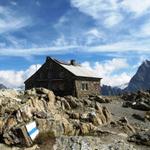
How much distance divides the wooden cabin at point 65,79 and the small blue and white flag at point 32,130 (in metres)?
41.5

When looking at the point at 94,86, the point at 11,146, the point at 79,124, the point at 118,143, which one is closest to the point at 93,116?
the point at 79,124

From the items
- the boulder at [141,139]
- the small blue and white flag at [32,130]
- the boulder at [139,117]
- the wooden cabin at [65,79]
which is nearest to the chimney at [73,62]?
the wooden cabin at [65,79]

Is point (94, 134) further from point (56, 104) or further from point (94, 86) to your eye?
point (94, 86)

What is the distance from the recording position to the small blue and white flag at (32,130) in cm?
3057

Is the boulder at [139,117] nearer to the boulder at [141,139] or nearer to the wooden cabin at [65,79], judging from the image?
the boulder at [141,139]

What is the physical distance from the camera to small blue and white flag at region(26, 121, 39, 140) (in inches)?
1203

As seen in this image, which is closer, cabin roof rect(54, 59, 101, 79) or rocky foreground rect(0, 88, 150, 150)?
rocky foreground rect(0, 88, 150, 150)

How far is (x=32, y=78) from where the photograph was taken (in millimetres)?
81188

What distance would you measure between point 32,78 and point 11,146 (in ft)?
171

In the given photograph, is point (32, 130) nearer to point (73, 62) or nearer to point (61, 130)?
point (61, 130)

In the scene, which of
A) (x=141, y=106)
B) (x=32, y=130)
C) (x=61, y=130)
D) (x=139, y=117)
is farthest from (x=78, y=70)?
(x=32, y=130)

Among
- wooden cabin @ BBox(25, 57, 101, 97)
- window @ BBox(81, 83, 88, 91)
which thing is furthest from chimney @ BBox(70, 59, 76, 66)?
window @ BBox(81, 83, 88, 91)

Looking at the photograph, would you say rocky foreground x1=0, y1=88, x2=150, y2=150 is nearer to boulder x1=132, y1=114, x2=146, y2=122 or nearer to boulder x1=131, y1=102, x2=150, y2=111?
boulder x1=132, y1=114, x2=146, y2=122

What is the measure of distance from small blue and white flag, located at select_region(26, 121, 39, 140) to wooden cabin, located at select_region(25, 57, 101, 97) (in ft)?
136
